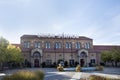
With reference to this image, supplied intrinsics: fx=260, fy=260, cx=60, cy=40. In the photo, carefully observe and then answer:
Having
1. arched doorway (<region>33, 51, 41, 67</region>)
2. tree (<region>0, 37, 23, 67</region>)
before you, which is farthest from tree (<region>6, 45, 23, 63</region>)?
arched doorway (<region>33, 51, 41, 67</region>)

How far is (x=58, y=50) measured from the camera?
7594cm

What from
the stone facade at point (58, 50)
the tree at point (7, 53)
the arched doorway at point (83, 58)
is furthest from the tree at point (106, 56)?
the tree at point (7, 53)

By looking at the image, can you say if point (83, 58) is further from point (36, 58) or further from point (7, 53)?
point (7, 53)

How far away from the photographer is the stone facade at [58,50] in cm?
7249

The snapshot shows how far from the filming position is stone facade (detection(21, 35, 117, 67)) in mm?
72488

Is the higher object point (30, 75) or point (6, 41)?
point (6, 41)

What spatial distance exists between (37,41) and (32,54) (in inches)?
233

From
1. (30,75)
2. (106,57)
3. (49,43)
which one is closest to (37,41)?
(49,43)

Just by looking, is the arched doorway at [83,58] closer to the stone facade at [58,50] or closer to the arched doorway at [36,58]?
the stone facade at [58,50]

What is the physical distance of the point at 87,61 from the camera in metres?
75.1

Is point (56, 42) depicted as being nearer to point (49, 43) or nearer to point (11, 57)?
point (49, 43)

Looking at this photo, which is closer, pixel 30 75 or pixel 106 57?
pixel 30 75

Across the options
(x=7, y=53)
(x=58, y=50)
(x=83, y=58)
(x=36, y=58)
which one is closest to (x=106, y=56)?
(x=83, y=58)

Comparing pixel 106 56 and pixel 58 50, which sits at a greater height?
pixel 58 50
